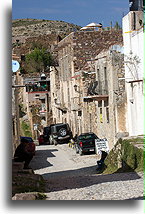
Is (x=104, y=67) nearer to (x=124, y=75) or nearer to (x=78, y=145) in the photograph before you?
(x=124, y=75)

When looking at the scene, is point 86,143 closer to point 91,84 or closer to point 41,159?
point 41,159

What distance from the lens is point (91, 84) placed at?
32.3 meters

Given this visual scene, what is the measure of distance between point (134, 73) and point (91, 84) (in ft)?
33.5

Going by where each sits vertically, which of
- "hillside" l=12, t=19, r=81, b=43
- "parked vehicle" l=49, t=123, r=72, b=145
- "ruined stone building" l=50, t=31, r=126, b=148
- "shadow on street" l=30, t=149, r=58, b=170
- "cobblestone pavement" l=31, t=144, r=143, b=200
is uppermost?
"hillside" l=12, t=19, r=81, b=43

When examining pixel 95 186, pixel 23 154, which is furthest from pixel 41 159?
pixel 95 186

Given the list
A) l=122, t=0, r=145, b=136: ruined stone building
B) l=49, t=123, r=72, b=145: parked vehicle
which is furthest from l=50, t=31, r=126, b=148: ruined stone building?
l=122, t=0, r=145, b=136: ruined stone building

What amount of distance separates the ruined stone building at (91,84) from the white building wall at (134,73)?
1.44 meters

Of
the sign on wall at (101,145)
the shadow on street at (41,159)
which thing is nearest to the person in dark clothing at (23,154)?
the shadow on street at (41,159)

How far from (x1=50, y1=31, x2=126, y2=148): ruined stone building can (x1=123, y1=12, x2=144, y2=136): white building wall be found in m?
1.44

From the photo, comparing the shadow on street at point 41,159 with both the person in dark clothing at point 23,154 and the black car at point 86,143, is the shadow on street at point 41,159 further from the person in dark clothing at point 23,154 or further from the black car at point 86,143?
the black car at point 86,143

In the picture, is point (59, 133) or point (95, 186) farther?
A: point (59, 133)

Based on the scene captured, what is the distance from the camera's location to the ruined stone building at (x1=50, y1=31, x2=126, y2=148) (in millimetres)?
25609

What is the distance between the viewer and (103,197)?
11086mm

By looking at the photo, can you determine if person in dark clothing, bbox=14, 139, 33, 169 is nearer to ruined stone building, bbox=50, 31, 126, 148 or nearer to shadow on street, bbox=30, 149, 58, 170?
shadow on street, bbox=30, 149, 58, 170
